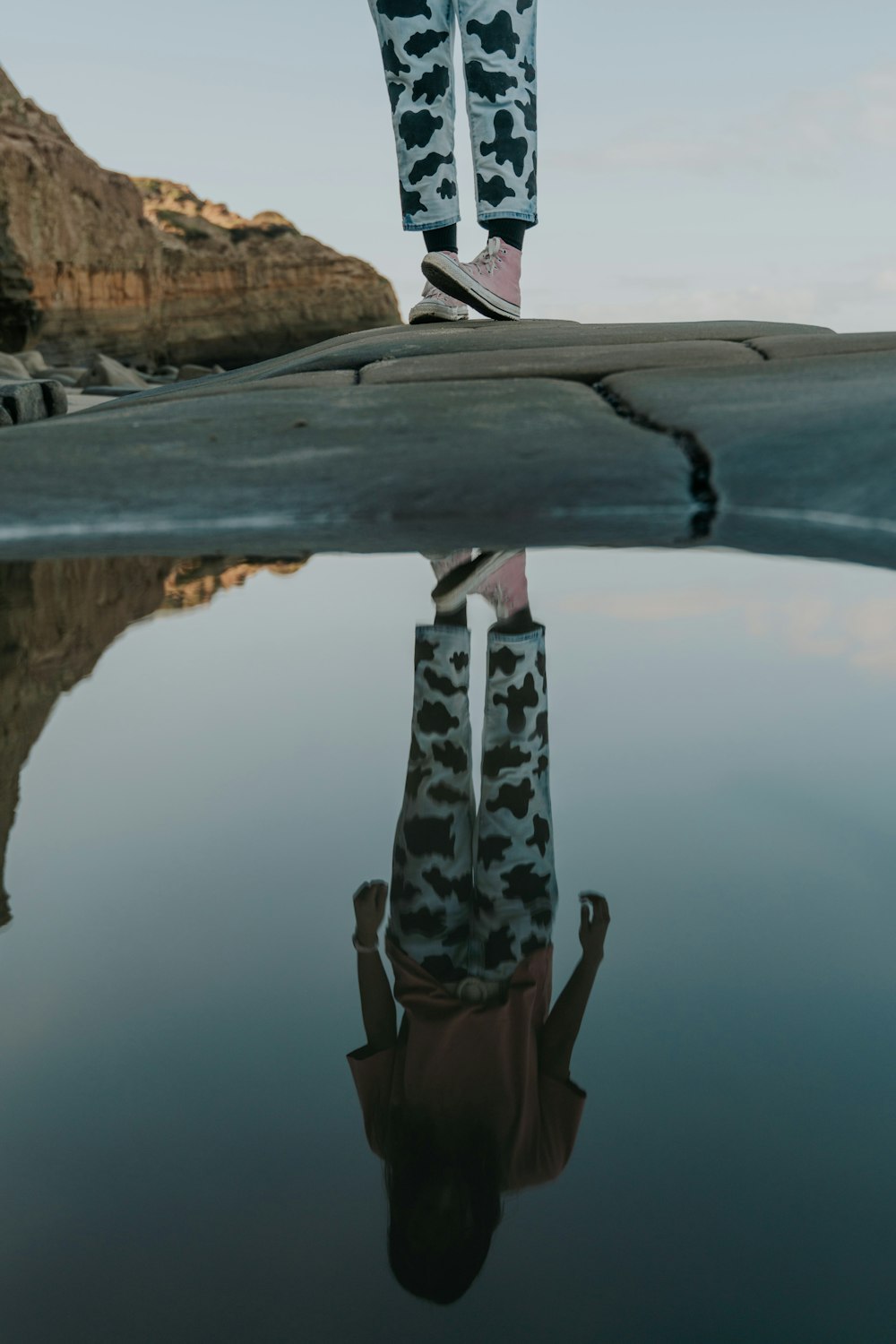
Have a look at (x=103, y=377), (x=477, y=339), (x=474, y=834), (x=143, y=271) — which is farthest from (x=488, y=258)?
(x=143, y=271)

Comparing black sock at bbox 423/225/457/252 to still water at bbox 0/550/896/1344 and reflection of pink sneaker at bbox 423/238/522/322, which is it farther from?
still water at bbox 0/550/896/1344

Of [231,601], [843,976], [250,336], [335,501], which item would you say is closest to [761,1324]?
[843,976]

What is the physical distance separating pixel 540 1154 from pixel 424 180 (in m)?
2.55

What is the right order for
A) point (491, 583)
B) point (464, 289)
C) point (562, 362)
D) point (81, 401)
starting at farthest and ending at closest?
point (81, 401) < point (464, 289) < point (562, 362) < point (491, 583)

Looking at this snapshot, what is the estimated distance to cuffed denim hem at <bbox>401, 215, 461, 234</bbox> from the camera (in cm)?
264

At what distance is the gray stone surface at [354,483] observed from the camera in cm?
125

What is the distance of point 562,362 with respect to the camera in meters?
1.94

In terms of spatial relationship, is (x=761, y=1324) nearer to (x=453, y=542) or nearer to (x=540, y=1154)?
(x=540, y=1154)

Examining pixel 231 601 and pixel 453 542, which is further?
pixel 453 542

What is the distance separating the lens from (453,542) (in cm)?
122

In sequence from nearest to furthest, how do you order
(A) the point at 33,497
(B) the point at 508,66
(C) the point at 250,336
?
(A) the point at 33,497 < (B) the point at 508,66 < (C) the point at 250,336

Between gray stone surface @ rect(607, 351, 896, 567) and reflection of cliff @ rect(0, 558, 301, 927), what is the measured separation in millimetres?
486

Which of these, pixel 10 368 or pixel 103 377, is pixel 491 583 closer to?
pixel 103 377

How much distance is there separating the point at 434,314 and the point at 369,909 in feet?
7.90
